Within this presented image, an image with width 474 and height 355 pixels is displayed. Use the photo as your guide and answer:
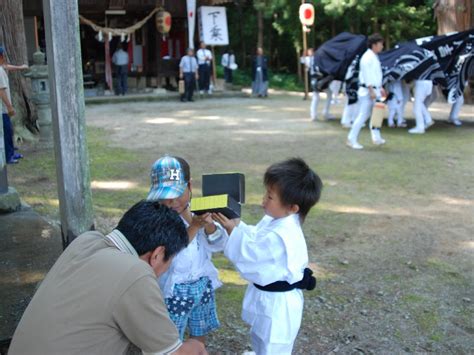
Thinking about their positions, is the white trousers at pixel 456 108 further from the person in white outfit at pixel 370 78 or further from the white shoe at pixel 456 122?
the person in white outfit at pixel 370 78

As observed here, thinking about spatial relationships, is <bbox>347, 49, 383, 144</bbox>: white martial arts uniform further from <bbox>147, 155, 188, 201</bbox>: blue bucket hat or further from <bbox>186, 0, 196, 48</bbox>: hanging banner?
<bbox>186, 0, 196, 48</bbox>: hanging banner

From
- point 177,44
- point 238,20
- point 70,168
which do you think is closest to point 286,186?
point 70,168

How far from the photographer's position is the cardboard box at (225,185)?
2600 mm

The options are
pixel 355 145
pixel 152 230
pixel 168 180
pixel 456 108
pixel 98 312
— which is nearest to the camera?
pixel 98 312

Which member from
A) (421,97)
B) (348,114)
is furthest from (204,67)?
(421,97)

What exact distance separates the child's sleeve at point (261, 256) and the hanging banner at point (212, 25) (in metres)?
16.7

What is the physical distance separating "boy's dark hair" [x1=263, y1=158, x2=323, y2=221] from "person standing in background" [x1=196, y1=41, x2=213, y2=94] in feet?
52.3

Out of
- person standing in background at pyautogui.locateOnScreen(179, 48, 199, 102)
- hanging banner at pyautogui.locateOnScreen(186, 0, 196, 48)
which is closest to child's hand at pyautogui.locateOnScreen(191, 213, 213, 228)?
person standing in background at pyautogui.locateOnScreen(179, 48, 199, 102)

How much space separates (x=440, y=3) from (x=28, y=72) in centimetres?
1015

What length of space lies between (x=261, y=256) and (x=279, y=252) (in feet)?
0.28

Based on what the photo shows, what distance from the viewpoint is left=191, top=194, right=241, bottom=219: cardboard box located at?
2.43 m

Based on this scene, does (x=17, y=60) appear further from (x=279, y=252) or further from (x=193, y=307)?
(x=279, y=252)

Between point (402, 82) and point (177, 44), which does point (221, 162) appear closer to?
point (402, 82)

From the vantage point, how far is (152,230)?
6.47ft
